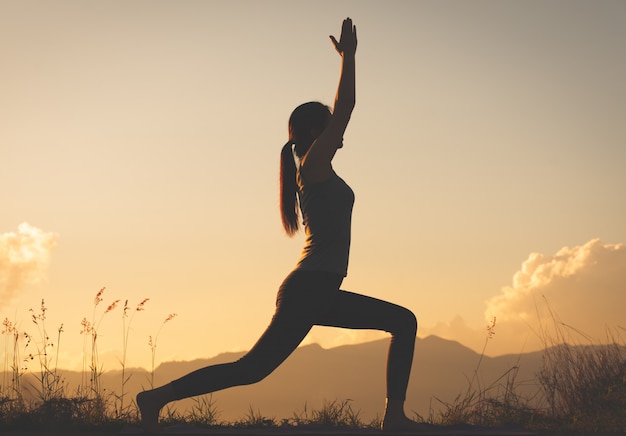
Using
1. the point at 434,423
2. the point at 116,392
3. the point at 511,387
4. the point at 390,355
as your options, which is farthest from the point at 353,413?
the point at 116,392

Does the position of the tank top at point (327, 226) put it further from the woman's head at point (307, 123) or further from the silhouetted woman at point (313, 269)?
the woman's head at point (307, 123)

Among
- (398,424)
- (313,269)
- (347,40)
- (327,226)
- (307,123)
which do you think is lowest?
(398,424)

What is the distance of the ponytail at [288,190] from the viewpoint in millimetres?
5492

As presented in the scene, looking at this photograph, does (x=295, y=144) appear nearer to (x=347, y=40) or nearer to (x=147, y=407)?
(x=347, y=40)

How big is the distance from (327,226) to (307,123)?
78cm

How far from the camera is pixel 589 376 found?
8023mm

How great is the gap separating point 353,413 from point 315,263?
2.04 meters

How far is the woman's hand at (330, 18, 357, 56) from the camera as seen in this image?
202 inches

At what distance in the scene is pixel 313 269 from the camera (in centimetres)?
511

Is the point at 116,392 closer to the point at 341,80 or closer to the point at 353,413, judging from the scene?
the point at 353,413

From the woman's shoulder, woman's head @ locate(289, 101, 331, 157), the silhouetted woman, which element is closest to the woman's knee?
the silhouetted woman

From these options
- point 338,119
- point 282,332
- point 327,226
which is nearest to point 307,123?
point 338,119

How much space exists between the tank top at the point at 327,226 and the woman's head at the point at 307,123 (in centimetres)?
33

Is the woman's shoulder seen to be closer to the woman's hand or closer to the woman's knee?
the woman's hand
